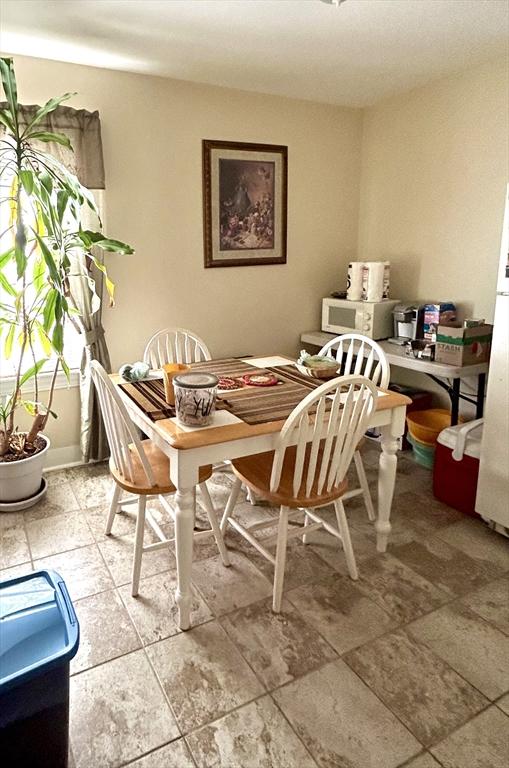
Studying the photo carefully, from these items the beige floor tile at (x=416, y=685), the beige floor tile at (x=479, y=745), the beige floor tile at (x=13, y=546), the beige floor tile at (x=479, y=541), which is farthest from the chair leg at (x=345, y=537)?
the beige floor tile at (x=13, y=546)

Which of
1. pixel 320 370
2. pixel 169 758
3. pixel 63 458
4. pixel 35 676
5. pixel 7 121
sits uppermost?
pixel 7 121

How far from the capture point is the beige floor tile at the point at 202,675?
158 cm

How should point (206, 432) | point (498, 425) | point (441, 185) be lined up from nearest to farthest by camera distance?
point (206, 432) → point (498, 425) → point (441, 185)

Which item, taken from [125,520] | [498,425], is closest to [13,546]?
[125,520]

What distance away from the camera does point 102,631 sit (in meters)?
1.88

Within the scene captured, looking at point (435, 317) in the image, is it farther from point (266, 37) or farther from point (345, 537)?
point (266, 37)

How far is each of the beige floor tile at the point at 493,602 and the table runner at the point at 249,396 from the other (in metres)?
1.06

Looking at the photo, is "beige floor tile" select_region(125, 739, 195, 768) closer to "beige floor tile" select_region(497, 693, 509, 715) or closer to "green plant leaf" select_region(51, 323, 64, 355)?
"beige floor tile" select_region(497, 693, 509, 715)

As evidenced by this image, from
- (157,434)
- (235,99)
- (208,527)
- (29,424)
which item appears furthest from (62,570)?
(235,99)

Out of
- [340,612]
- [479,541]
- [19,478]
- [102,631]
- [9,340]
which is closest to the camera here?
[102,631]

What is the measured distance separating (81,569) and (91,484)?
2.78 feet

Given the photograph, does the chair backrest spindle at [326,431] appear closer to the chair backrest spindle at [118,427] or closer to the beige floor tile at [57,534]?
the chair backrest spindle at [118,427]

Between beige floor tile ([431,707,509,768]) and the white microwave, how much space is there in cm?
228

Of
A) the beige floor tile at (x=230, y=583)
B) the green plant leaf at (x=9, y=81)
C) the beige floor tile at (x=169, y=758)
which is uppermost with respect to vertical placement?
the green plant leaf at (x=9, y=81)
